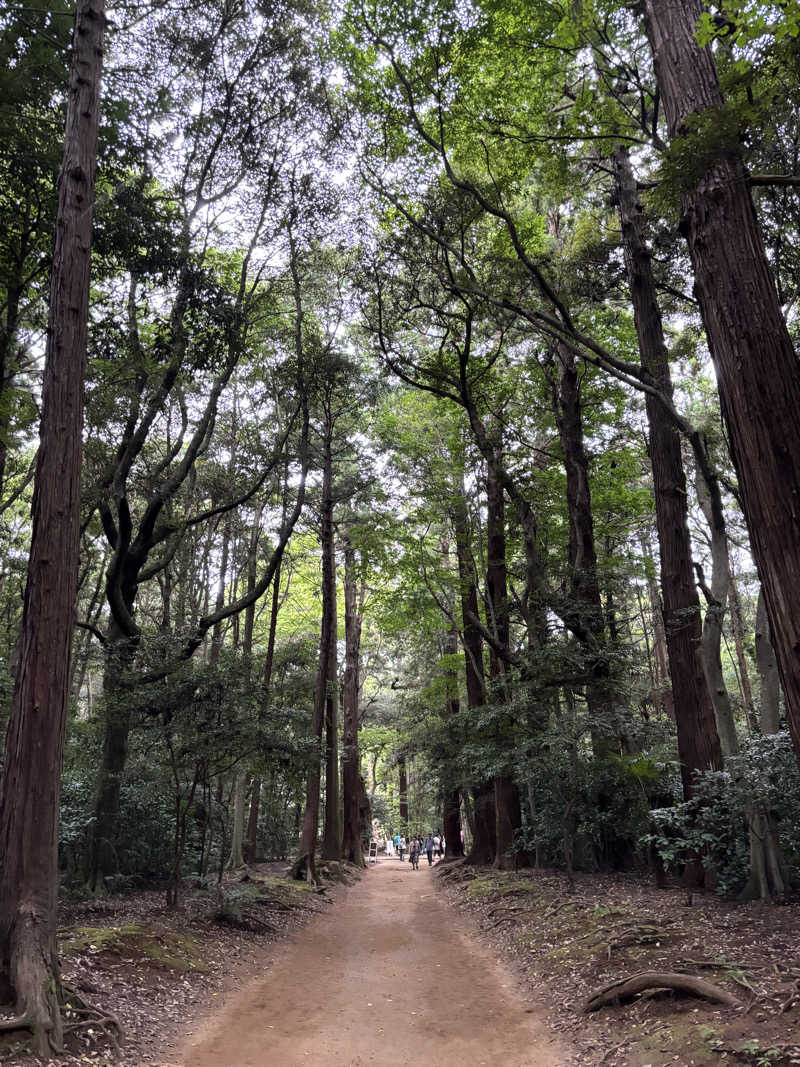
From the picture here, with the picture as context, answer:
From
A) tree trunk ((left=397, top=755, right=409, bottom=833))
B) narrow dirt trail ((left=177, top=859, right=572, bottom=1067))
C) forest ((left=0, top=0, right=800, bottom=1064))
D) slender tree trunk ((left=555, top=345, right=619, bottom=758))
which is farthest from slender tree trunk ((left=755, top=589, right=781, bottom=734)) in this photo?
tree trunk ((left=397, top=755, right=409, bottom=833))

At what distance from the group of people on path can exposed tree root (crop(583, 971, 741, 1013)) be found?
2304cm

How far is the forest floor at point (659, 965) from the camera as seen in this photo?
13.0 ft

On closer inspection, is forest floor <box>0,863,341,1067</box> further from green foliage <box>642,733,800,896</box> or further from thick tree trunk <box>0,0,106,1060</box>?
green foliage <box>642,733,800,896</box>

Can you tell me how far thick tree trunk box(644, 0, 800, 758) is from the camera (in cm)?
397

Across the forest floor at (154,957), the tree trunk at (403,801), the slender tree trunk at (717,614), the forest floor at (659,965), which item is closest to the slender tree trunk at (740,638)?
the slender tree trunk at (717,614)

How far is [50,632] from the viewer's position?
5.28 m

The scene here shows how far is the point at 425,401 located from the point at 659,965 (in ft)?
49.6

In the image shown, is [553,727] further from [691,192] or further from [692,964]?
[691,192]

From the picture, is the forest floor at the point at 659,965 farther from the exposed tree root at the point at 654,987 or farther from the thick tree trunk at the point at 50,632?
the thick tree trunk at the point at 50,632

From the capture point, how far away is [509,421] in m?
14.0

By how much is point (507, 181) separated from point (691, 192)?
4.99 m

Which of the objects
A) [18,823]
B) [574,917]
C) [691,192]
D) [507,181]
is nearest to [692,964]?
[574,917]

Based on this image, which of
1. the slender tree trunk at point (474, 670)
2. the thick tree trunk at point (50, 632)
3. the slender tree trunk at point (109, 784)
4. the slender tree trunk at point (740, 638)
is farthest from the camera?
the slender tree trunk at point (474, 670)

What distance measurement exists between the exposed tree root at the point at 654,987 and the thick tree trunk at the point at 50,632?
402 cm
